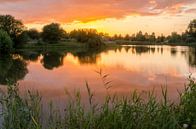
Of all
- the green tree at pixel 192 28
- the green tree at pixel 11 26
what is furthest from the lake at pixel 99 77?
the green tree at pixel 192 28

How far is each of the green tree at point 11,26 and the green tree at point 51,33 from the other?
20.1 m

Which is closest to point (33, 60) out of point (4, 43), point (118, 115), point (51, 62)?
point (51, 62)

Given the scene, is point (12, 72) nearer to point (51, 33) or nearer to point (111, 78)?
point (111, 78)

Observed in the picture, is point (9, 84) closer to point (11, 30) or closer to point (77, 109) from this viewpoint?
point (77, 109)

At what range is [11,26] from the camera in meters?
99.1

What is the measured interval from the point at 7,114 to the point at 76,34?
140m

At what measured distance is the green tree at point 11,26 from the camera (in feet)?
323

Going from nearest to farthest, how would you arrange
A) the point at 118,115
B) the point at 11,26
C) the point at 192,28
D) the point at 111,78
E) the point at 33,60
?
the point at 118,115, the point at 111,78, the point at 33,60, the point at 11,26, the point at 192,28

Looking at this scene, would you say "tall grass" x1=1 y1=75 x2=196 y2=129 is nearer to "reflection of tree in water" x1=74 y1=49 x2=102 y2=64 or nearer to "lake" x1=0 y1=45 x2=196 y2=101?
"lake" x1=0 y1=45 x2=196 y2=101

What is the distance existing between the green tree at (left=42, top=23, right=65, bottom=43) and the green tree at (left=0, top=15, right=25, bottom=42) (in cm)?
2009

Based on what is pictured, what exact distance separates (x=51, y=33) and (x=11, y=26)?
2324 cm

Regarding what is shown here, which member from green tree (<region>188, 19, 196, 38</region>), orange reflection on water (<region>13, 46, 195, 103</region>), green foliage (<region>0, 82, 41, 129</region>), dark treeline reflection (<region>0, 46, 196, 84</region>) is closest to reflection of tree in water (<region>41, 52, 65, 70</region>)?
dark treeline reflection (<region>0, 46, 196, 84</region>)

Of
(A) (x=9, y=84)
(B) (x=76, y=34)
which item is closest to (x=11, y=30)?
(B) (x=76, y=34)

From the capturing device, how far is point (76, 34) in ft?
479
